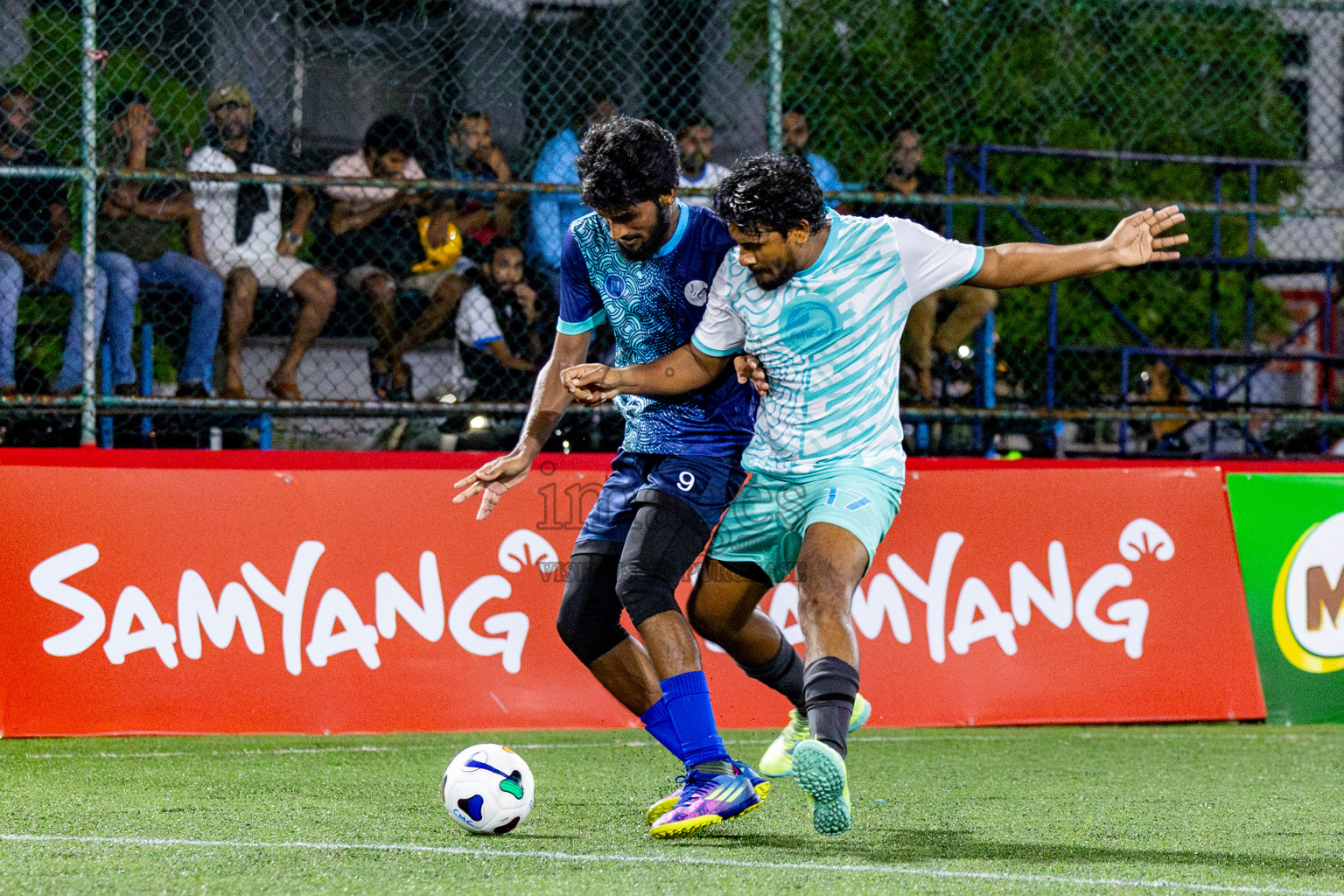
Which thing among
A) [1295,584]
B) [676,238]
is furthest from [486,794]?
[1295,584]

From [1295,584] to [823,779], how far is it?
4.63m

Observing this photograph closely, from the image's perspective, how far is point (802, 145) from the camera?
8.70 metres

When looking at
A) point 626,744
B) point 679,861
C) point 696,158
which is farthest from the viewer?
point 696,158

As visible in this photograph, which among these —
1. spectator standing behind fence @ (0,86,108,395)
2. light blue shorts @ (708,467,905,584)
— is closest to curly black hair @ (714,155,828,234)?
light blue shorts @ (708,467,905,584)

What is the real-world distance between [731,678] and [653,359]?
269 cm

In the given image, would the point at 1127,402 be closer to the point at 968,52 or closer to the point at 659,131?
the point at 968,52

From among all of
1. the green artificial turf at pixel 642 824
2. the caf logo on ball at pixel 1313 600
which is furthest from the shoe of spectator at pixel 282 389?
the caf logo on ball at pixel 1313 600

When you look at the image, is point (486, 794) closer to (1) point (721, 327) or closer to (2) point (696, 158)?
(1) point (721, 327)

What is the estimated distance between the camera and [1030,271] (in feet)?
14.7

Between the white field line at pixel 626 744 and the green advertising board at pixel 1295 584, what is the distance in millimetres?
352

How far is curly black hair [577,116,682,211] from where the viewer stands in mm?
4496

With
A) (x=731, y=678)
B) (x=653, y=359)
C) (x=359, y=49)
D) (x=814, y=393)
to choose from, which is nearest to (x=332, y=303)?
(x=359, y=49)

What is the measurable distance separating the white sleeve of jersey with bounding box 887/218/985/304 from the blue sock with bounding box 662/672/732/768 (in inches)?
50.4

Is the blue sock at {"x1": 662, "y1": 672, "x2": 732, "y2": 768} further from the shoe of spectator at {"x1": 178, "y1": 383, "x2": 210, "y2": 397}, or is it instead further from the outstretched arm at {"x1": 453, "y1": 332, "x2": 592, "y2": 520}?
the shoe of spectator at {"x1": 178, "y1": 383, "x2": 210, "y2": 397}
